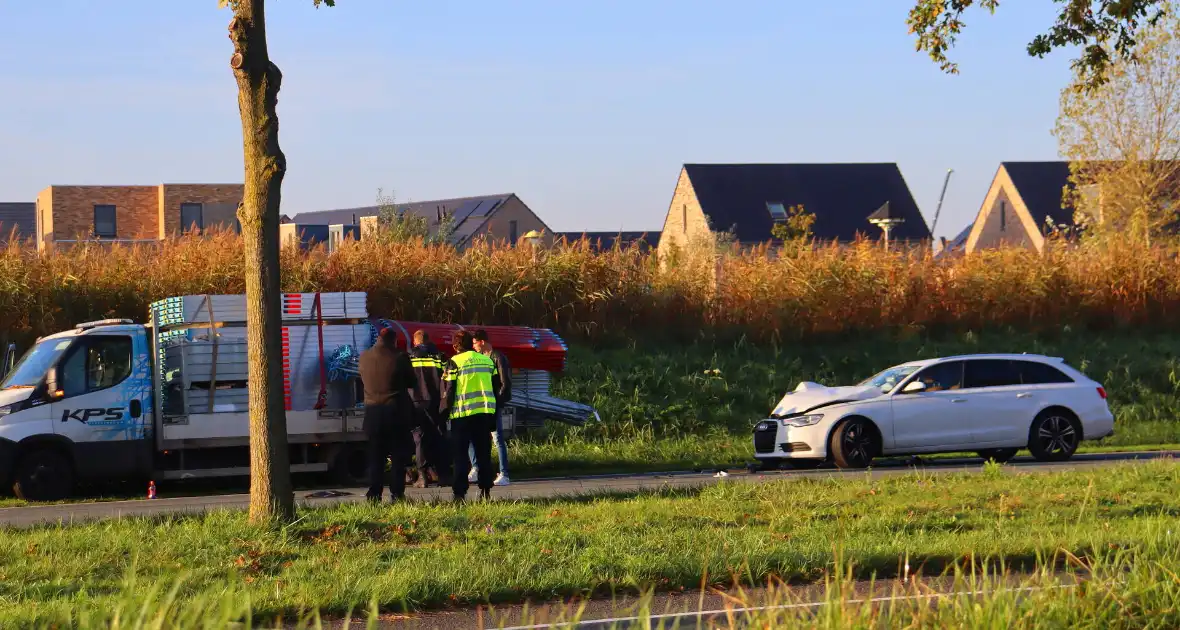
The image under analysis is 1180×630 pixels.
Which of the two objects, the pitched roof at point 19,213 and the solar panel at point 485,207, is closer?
the solar panel at point 485,207

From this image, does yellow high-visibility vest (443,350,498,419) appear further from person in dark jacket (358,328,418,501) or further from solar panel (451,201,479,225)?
solar panel (451,201,479,225)

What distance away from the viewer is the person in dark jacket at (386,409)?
1365cm

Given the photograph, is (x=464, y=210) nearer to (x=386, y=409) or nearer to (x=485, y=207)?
(x=485, y=207)

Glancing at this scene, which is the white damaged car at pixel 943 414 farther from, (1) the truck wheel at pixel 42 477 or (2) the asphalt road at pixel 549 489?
(1) the truck wheel at pixel 42 477

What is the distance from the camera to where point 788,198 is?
233 feet

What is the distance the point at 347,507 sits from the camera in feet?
41.3

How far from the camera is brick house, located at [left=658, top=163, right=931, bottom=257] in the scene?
6900cm

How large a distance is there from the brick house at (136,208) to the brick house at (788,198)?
75.2 ft

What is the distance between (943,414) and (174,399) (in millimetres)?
10224

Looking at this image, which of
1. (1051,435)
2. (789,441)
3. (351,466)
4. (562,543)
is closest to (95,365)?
(351,466)

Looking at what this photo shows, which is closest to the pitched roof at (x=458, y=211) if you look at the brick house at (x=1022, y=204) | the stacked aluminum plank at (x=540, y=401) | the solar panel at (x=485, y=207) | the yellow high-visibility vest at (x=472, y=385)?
the solar panel at (x=485, y=207)

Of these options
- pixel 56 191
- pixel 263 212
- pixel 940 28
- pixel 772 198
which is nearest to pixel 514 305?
pixel 940 28

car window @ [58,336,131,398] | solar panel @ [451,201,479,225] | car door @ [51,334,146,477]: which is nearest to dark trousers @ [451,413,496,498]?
car door @ [51,334,146,477]

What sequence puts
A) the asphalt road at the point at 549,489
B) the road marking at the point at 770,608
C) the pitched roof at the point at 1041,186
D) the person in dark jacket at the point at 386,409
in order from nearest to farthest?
the road marking at the point at 770,608, the person in dark jacket at the point at 386,409, the asphalt road at the point at 549,489, the pitched roof at the point at 1041,186
